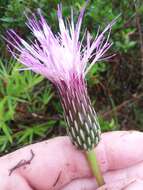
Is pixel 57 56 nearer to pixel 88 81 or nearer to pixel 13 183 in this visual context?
pixel 13 183

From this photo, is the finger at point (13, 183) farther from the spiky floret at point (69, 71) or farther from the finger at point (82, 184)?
the spiky floret at point (69, 71)

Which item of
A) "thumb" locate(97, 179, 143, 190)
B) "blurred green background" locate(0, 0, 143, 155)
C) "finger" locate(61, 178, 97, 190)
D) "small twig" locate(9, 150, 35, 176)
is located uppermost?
"blurred green background" locate(0, 0, 143, 155)

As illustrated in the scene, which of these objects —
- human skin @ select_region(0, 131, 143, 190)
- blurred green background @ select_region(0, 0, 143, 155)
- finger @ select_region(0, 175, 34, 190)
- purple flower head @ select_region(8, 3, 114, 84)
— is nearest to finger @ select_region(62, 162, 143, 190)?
human skin @ select_region(0, 131, 143, 190)

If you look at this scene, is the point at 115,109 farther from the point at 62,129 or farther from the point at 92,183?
the point at 92,183

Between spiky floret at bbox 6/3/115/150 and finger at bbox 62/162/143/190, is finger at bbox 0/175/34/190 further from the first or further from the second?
spiky floret at bbox 6/3/115/150

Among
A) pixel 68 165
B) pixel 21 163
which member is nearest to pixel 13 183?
pixel 21 163

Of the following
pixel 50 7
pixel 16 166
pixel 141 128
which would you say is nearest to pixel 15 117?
pixel 16 166
